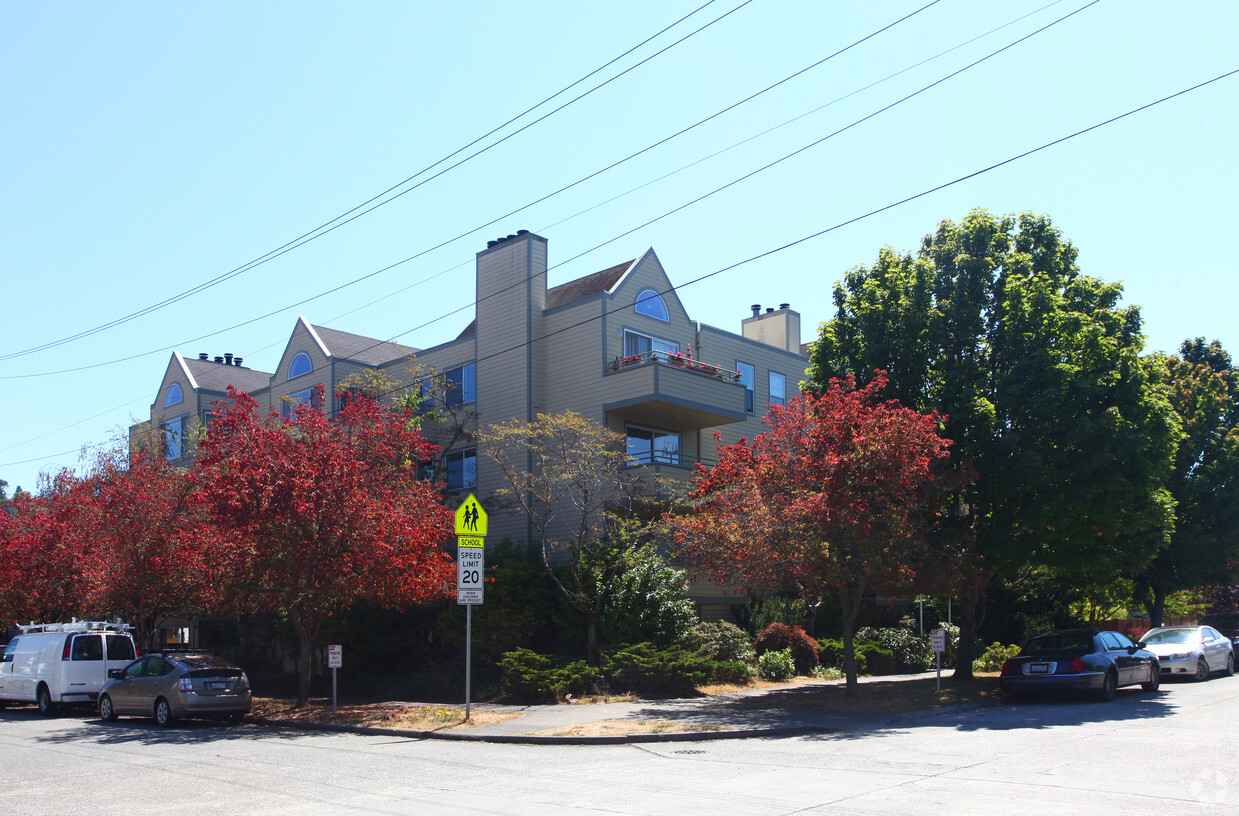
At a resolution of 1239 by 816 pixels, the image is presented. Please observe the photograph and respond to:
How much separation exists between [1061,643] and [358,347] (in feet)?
91.2

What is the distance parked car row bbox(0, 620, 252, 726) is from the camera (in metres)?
19.1

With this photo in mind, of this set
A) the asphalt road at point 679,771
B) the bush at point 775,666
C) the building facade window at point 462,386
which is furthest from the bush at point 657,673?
the building facade window at point 462,386

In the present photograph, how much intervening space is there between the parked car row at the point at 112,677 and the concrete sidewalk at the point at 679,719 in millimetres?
1290

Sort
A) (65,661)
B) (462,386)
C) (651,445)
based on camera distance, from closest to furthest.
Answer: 1. (65,661)
2. (651,445)
3. (462,386)

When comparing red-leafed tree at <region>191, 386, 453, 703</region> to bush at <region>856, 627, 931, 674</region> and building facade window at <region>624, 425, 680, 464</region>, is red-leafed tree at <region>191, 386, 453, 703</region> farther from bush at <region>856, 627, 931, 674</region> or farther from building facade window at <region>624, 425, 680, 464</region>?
bush at <region>856, 627, 931, 674</region>

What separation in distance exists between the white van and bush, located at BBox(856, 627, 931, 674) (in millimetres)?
19634

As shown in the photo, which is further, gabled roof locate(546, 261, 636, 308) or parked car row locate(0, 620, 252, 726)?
gabled roof locate(546, 261, 636, 308)

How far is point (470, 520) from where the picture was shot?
60.5 ft

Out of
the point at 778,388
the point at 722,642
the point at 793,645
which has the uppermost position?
the point at 778,388

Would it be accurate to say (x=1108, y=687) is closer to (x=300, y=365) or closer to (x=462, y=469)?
(x=462, y=469)

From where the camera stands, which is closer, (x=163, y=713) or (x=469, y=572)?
(x=469, y=572)

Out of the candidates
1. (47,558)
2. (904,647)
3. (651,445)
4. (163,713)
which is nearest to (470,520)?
(163,713)

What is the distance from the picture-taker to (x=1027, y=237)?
22.9 m

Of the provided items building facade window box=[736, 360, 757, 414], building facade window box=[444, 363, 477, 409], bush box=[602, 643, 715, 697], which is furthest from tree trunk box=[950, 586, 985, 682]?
building facade window box=[444, 363, 477, 409]
